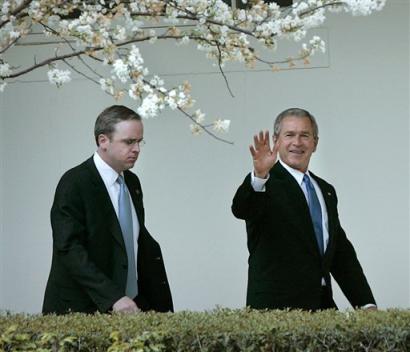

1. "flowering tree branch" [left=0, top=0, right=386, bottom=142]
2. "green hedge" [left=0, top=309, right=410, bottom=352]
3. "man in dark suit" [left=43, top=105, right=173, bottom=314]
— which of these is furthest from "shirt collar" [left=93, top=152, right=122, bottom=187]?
"green hedge" [left=0, top=309, right=410, bottom=352]

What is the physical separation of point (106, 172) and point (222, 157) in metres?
2.57

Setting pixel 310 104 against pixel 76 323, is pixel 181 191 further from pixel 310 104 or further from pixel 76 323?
pixel 76 323

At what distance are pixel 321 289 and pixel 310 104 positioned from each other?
256cm

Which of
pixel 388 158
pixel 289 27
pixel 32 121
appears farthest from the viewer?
pixel 32 121

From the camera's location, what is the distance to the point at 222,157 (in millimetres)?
9086

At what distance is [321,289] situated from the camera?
6.66 meters

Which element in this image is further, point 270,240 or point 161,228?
point 161,228

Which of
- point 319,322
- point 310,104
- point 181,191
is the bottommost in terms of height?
point 319,322

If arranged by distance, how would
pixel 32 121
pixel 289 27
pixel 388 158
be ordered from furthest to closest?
1. pixel 32 121
2. pixel 388 158
3. pixel 289 27

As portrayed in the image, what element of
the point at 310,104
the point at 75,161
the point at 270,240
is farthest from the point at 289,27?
the point at 75,161

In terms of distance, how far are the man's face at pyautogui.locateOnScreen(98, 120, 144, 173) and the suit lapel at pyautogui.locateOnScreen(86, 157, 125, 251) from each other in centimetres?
13

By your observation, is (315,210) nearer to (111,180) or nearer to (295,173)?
(295,173)

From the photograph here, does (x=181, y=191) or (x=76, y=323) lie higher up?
(x=181, y=191)

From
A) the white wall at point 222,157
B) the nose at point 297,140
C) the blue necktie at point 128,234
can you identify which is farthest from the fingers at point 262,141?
the white wall at point 222,157
